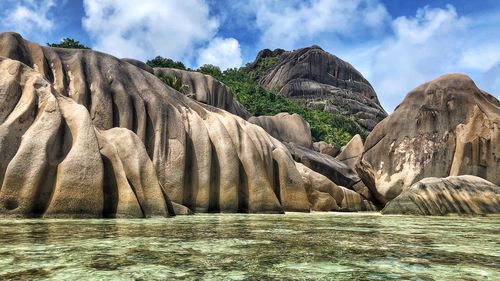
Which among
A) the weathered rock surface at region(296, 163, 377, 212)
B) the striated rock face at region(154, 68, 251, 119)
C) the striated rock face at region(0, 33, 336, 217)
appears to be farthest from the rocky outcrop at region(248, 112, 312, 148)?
the striated rock face at region(0, 33, 336, 217)

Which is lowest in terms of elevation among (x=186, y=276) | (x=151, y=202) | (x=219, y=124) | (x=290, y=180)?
(x=186, y=276)

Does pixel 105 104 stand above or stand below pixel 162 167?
above

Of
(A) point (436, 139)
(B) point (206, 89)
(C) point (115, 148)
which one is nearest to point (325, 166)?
(A) point (436, 139)

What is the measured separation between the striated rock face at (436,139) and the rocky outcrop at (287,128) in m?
11.9

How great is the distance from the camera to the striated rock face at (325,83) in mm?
66125

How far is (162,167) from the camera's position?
48.4ft

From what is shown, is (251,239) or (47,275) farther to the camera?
(251,239)

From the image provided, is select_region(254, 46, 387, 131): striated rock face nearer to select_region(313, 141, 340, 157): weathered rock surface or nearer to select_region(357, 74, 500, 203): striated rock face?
select_region(313, 141, 340, 157): weathered rock surface

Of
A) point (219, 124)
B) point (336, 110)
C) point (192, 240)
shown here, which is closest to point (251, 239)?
point (192, 240)

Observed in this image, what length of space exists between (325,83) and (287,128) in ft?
123

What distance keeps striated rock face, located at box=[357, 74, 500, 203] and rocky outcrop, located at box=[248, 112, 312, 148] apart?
11853 mm

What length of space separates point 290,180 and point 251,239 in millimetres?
12314

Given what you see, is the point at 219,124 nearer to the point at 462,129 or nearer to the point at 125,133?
the point at 125,133

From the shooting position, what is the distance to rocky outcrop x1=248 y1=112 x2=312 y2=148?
118 feet
